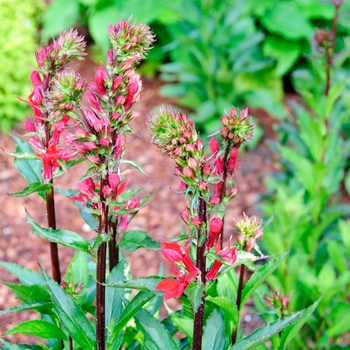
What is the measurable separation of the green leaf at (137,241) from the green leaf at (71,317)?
19cm

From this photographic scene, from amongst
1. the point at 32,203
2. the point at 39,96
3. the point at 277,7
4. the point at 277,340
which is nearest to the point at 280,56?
the point at 277,7

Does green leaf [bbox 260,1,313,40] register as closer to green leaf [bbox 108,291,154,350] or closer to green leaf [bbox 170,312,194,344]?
green leaf [bbox 170,312,194,344]

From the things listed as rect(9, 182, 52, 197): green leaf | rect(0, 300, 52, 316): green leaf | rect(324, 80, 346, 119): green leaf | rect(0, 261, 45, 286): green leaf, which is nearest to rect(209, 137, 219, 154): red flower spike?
rect(9, 182, 52, 197): green leaf

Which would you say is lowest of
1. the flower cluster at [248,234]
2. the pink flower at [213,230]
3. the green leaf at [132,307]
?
the green leaf at [132,307]

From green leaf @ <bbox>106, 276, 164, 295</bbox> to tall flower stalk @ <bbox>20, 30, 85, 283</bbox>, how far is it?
1.15 feet

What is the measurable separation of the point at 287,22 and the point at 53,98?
3568 mm

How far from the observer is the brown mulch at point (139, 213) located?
3.20 m

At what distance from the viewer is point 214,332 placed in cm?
159

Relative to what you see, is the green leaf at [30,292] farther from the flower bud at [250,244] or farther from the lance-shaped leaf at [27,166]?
the flower bud at [250,244]

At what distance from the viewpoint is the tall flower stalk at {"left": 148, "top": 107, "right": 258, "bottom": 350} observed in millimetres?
Answer: 1229

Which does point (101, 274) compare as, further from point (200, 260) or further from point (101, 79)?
point (101, 79)

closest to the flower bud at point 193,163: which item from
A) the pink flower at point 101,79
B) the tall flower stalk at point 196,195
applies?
the tall flower stalk at point 196,195

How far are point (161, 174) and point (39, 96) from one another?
2.59m

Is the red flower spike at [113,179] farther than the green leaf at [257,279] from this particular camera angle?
No
